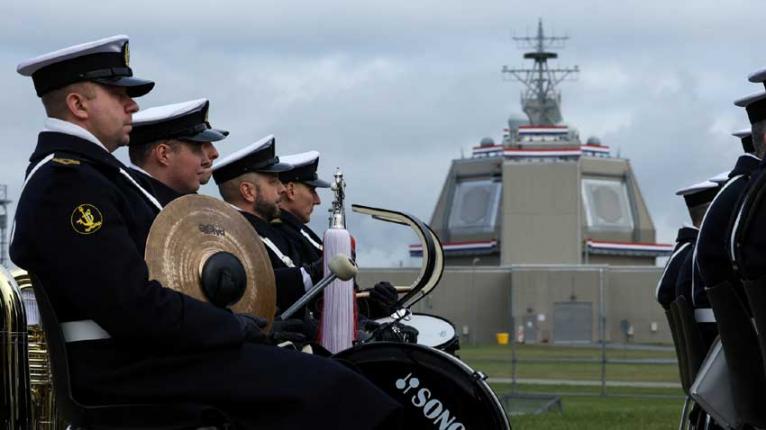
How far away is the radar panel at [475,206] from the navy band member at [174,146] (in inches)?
3069

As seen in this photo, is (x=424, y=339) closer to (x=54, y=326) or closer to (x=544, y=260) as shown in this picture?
(x=54, y=326)

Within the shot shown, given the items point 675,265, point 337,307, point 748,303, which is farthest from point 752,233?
point 675,265

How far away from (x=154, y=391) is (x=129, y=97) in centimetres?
110

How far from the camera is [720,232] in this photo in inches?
305

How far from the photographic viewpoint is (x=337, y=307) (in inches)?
308

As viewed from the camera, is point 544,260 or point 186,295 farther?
point 544,260

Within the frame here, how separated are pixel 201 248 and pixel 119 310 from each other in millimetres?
574

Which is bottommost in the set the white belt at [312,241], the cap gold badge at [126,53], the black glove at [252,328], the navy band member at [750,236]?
the black glove at [252,328]

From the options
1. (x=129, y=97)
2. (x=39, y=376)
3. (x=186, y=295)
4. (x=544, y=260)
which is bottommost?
(x=544, y=260)

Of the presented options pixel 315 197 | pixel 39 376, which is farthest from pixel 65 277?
pixel 315 197

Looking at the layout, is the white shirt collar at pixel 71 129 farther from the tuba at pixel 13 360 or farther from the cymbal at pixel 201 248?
the tuba at pixel 13 360

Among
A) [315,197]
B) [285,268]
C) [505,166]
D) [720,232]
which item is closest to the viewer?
[720,232]

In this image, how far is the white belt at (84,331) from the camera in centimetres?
585

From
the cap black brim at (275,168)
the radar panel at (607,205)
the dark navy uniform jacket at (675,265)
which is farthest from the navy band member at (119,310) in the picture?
the radar panel at (607,205)
